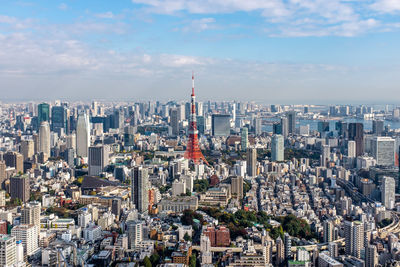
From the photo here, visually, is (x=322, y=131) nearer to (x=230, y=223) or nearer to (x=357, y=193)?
(x=357, y=193)

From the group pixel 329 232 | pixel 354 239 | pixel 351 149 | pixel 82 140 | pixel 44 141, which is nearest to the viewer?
pixel 354 239

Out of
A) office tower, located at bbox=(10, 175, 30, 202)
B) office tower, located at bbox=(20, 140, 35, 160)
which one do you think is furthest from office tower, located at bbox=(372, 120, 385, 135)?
office tower, located at bbox=(10, 175, 30, 202)

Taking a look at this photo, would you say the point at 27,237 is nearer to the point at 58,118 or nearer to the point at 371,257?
the point at 371,257

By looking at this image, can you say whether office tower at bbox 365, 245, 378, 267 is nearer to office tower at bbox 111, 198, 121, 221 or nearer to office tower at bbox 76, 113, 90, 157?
office tower at bbox 111, 198, 121, 221

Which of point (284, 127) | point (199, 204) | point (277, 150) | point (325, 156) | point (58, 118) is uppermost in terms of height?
point (58, 118)

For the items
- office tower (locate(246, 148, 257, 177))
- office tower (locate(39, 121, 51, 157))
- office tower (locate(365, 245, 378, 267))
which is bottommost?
office tower (locate(365, 245, 378, 267))

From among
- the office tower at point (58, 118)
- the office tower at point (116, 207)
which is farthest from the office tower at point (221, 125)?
the office tower at point (116, 207)

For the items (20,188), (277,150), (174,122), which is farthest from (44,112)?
(20,188)
